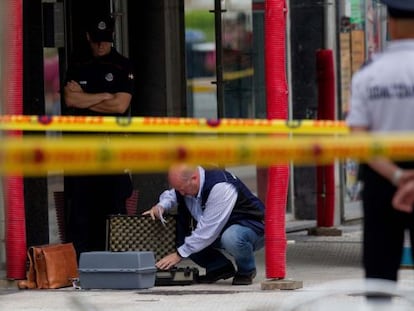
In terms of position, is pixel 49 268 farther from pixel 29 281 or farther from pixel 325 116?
pixel 325 116

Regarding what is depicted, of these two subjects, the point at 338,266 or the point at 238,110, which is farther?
the point at 238,110

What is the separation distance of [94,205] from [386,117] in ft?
17.5

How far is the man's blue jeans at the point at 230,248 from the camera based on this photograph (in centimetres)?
913

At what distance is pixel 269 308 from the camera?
26.8 ft

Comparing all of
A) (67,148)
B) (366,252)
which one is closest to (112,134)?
(366,252)

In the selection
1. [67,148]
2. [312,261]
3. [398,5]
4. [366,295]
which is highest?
[398,5]

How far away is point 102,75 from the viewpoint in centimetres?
1021

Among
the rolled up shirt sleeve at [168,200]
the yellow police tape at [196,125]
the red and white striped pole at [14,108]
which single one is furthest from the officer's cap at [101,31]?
the yellow police tape at [196,125]

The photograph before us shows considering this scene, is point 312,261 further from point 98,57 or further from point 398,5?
point 398,5

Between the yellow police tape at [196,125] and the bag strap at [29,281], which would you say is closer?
the yellow police tape at [196,125]

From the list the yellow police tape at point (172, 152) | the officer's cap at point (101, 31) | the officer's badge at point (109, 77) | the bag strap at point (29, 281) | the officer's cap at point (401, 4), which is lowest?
the bag strap at point (29, 281)

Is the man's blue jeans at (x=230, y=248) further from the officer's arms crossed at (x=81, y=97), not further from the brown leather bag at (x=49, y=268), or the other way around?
the officer's arms crossed at (x=81, y=97)

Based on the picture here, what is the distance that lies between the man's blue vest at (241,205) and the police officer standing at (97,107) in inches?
39.8

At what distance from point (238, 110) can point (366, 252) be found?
8213mm
